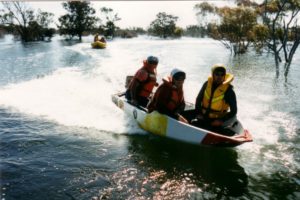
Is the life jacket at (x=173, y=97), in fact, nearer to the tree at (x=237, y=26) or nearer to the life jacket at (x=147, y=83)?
the life jacket at (x=147, y=83)

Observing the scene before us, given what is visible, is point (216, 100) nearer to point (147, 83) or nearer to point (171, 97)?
point (171, 97)

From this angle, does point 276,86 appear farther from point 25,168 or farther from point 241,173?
point 25,168

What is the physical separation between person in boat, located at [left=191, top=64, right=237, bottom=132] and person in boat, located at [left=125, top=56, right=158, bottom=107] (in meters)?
1.79

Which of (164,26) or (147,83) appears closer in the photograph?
(147,83)

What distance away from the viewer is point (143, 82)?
847cm

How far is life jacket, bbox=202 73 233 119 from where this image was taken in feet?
21.9

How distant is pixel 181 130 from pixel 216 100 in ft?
3.11

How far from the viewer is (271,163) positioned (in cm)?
636

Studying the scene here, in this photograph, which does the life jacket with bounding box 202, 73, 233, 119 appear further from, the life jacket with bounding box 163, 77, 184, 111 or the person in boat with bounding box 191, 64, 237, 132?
the life jacket with bounding box 163, 77, 184, 111

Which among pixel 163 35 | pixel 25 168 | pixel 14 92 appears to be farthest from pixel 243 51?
pixel 163 35

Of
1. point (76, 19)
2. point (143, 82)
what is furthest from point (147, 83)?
point (76, 19)

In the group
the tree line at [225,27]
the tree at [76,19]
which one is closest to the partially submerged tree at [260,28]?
the tree line at [225,27]

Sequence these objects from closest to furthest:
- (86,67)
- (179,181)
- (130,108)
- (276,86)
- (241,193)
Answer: (241,193)
(179,181)
(130,108)
(276,86)
(86,67)

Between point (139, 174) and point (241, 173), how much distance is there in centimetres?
186
